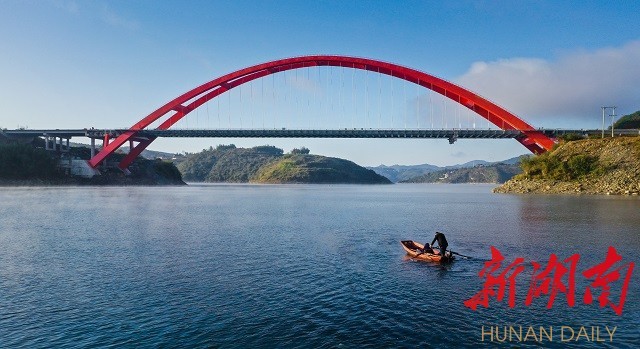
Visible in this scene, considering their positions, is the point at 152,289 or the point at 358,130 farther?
the point at 358,130

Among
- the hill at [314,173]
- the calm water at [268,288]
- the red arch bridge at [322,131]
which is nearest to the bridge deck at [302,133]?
the red arch bridge at [322,131]

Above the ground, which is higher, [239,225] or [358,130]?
[358,130]

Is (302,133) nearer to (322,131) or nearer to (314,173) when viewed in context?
(322,131)

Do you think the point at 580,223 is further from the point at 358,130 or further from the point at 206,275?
the point at 358,130

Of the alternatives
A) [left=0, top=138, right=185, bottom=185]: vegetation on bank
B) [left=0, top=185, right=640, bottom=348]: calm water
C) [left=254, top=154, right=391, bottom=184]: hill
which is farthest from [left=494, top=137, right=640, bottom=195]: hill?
[left=254, top=154, right=391, bottom=184]: hill

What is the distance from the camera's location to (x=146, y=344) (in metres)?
8.95

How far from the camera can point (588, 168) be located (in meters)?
63.5

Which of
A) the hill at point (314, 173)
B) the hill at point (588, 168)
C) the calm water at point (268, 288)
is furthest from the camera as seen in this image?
the hill at point (314, 173)

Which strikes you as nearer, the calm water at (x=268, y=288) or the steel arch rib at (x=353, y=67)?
the calm water at (x=268, y=288)

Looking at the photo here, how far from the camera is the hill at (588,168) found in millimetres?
59000

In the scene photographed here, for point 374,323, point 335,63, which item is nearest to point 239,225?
point 374,323

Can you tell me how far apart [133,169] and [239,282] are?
102 metres

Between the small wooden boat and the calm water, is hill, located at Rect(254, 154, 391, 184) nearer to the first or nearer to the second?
the calm water

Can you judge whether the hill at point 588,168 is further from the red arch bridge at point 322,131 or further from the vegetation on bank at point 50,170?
the vegetation on bank at point 50,170
